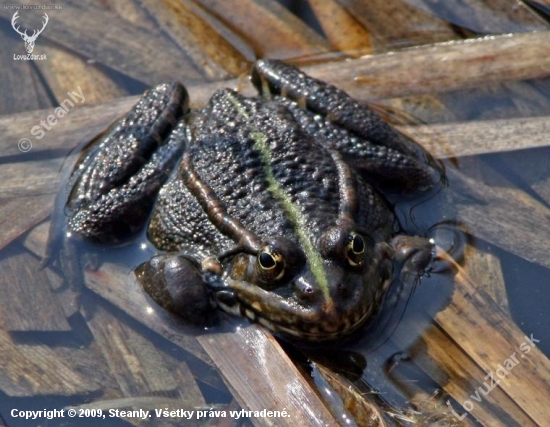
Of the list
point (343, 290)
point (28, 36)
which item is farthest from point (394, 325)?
point (28, 36)

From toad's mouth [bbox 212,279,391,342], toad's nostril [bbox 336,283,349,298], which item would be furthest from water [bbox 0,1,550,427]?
toad's nostril [bbox 336,283,349,298]

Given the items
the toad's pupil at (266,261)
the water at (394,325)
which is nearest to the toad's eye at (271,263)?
the toad's pupil at (266,261)

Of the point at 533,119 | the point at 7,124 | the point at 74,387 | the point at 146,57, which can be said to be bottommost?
the point at 74,387

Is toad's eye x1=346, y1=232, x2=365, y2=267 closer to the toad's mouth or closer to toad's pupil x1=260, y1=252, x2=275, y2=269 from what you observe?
the toad's mouth

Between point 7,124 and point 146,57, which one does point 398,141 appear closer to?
point 146,57

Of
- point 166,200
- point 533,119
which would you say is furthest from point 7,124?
point 533,119

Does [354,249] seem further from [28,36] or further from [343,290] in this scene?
[28,36]
